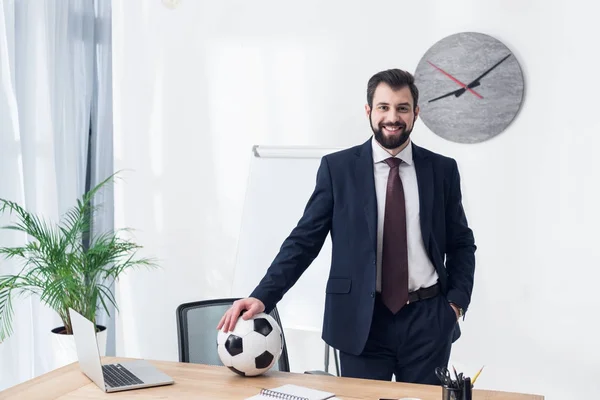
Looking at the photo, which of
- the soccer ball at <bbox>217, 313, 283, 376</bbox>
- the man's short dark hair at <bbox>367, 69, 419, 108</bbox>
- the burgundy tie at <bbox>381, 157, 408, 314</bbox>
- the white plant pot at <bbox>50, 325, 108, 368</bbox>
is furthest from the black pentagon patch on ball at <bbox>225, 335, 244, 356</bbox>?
the white plant pot at <bbox>50, 325, 108, 368</bbox>

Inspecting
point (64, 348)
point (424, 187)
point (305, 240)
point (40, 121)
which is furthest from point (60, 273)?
point (424, 187)

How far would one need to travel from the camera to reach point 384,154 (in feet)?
8.04

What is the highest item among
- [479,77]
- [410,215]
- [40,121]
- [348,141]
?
[479,77]

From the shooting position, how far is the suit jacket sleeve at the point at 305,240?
2.33m

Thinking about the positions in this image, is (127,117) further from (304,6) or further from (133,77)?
(304,6)

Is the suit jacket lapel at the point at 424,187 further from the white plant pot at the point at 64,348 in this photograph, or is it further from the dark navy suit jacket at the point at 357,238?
the white plant pot at the point at 64,348

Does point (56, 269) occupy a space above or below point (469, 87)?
below

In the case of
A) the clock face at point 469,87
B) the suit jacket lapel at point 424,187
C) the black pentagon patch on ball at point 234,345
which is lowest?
the black pentagon patch on ball at point 234,345

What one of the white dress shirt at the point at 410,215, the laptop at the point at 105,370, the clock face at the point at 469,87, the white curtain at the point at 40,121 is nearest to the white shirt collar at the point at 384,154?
the white dress shirt at the point at 410,215

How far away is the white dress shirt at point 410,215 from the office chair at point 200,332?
17.9 inches

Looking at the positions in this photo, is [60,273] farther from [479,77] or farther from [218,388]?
[479,77]

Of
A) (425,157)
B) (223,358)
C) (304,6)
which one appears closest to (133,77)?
(304,6)

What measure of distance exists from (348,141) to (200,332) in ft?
5.27

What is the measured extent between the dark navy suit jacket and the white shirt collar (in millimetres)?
18
